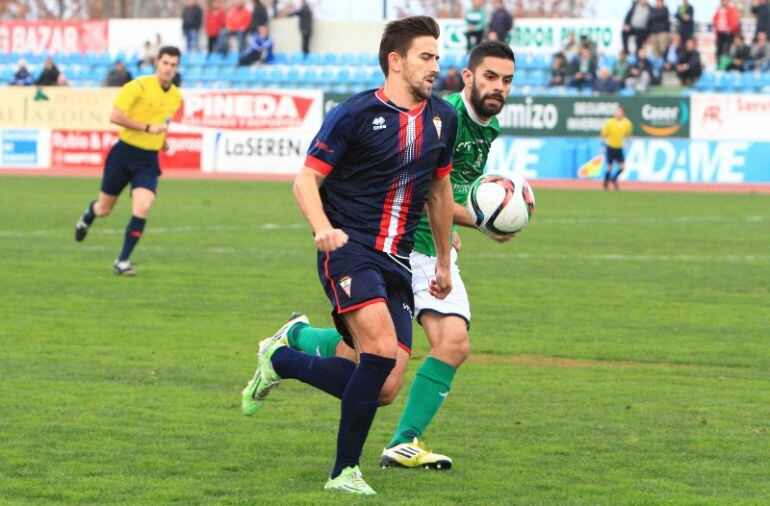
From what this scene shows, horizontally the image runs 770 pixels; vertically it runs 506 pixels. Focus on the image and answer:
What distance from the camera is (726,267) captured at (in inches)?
609

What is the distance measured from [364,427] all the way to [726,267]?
34.9 feet

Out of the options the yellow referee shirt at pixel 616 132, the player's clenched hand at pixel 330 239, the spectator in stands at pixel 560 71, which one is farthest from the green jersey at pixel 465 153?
the spectator in stands at pixel 560 71

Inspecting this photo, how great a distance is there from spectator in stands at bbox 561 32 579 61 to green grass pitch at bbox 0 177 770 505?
20.5 metres

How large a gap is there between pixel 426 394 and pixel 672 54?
3215cm

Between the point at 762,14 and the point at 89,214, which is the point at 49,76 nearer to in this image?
the point at 762,14

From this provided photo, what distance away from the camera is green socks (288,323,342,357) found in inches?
257

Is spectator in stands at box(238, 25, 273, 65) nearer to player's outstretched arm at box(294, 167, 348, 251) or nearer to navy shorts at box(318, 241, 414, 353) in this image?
navy shorts at box(318, 241, 414, 353)

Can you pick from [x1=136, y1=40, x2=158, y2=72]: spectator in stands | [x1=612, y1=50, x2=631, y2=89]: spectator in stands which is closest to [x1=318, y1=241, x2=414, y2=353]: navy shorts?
[x1=612, y1=50, x2=631, y2=89]: spectator in stands

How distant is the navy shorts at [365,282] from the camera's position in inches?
219

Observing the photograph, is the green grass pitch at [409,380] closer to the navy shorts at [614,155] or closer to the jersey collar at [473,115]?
the jersey collar at [473,115]

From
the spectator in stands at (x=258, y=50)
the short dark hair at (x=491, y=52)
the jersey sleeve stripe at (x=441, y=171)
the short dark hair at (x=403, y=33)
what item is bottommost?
the spectator in stands at (x=258, y=50)

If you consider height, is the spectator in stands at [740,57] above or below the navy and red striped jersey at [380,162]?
below

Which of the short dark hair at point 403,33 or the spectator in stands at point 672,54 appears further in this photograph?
the spectator in stands at point 672,54

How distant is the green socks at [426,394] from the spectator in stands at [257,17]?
36.1 metres
